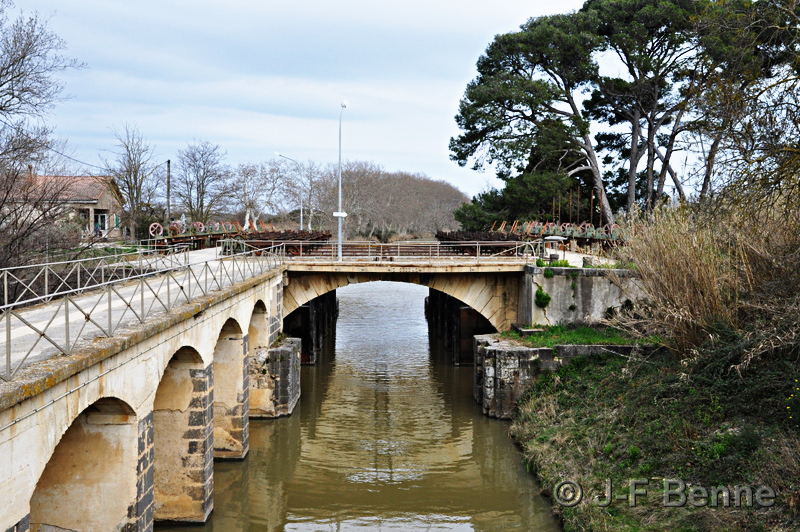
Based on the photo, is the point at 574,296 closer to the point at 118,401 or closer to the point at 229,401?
the point at 229,401

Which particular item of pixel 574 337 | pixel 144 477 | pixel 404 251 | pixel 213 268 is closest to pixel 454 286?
pixel 404 251

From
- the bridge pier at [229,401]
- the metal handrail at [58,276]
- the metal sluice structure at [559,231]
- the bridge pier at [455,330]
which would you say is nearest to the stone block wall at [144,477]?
the metal handrail at [58,276]

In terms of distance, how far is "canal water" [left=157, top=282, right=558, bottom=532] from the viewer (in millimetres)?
15844

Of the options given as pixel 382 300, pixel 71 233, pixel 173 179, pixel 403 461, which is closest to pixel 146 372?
pixel 403 461

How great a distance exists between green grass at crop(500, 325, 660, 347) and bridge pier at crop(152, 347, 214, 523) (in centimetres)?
1233

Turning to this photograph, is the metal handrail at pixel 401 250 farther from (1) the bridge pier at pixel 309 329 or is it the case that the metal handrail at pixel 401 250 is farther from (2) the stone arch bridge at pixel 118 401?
(2) the stone arch bridge at pixel 118 401

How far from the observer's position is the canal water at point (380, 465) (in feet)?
52.0

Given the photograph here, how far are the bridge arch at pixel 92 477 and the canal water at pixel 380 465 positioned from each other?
426cm

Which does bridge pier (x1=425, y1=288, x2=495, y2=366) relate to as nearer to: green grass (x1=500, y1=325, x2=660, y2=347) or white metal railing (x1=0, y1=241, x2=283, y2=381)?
green grass (x1=500, y1=325, x2=660, y2=347)

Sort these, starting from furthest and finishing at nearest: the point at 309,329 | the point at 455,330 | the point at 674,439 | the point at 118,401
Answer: the point at 455,330, the point at 309,329, the point at 674,439, the point at 118,401

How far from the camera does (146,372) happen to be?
456 inches

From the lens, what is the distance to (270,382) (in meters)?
22.7

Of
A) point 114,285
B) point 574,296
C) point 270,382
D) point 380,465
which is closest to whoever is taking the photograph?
point 114,285

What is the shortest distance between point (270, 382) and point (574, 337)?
1031 centimetres
